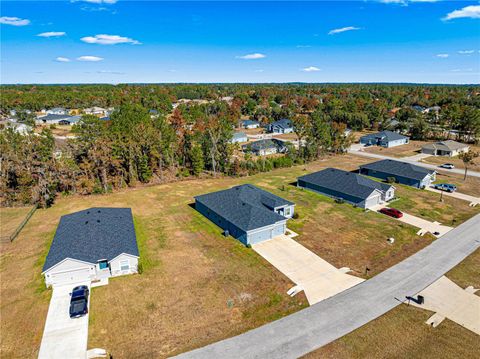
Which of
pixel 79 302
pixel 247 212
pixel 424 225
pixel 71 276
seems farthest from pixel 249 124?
pixel 79 302

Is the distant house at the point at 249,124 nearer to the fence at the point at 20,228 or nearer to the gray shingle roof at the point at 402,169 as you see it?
the gray shingle roof at the point at 402,169

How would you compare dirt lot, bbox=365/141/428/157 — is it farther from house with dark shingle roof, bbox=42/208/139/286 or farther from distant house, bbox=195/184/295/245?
house with dark shingle roof, bbox=42/208/139/286

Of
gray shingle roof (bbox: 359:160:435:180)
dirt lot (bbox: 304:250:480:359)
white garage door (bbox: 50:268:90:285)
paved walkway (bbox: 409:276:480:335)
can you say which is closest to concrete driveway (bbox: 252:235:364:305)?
dirt lot (bbox: 304:250:480:359)

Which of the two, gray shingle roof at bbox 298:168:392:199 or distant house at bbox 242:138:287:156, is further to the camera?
distant house at bbox 242:138:287:156

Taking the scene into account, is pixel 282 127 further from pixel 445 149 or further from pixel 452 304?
pixel 452 304

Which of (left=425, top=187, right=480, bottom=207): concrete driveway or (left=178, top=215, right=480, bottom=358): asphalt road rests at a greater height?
(left=425, top=187, right=480, bottom=207): concrete driveway

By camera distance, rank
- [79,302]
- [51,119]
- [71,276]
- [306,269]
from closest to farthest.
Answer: [79,302] < [71,276] < [306,269] < [51,119]
